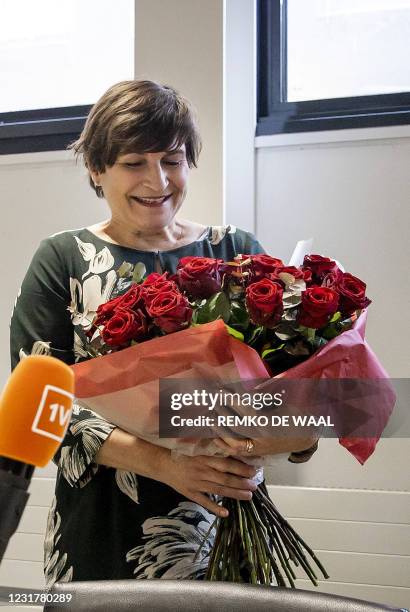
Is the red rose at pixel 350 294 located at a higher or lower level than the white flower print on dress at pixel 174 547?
higher

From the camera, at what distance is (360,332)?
139 centimetres

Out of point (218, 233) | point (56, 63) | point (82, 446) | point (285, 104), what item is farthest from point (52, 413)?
point (56, 63)

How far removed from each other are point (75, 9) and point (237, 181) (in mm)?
1153

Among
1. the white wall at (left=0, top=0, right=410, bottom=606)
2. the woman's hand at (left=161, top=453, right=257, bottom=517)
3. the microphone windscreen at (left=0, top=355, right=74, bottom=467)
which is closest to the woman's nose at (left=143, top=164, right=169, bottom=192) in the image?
the woman's hand at (left=161, top=453, right=257, bottom=517)

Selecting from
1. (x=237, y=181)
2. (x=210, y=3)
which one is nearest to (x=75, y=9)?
(x=210, y=3)

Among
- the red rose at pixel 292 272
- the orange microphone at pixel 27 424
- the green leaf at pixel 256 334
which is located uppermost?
the orange microphone at pixel 27 424

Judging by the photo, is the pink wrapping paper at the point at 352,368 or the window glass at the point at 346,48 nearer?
the pink wrapping paper at the point at 352,368

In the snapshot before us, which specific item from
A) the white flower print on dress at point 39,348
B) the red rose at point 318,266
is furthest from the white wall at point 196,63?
the red rose at point 318,266

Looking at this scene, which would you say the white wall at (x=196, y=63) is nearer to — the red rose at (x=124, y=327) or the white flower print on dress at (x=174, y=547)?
the white flower print on dress at (x=174, y=547)

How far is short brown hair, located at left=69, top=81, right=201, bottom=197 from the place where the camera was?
176cm

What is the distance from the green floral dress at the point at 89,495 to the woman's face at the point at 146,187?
0.13m

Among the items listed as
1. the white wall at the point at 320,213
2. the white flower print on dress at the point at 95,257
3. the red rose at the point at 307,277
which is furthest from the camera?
the white wall at the point at 320,213

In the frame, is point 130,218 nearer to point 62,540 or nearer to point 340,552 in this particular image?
point 62,540

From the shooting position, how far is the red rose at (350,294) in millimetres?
1376
